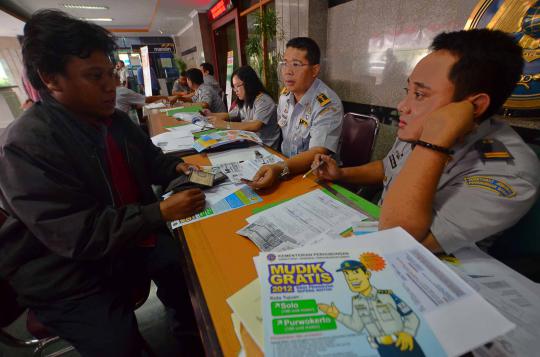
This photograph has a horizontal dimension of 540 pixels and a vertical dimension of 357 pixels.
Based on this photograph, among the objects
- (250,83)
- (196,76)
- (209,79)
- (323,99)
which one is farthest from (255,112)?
(196,76)

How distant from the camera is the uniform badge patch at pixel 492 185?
0.58m

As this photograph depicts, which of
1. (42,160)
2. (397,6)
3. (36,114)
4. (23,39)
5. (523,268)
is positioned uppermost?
(397,6)

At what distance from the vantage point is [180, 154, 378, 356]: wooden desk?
46cm

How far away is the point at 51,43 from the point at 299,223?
0.98 metres

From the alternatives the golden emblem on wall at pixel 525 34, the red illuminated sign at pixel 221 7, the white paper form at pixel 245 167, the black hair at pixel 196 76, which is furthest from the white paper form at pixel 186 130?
the red illuminated sign at pixel 221 7

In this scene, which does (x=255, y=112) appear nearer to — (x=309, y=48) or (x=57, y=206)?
(x=309, y=48)

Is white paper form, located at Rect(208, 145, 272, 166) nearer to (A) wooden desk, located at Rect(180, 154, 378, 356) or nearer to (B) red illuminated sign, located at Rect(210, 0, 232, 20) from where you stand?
(A) wooden desk, located at Rect(180, 154, 378, 356)

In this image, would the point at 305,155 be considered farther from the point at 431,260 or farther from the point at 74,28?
the point at 74,28

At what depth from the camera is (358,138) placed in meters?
1.54

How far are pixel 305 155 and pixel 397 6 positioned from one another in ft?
6.35

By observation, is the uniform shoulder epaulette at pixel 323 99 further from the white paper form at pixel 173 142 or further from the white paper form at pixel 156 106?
the white paper form at pixel 156 106

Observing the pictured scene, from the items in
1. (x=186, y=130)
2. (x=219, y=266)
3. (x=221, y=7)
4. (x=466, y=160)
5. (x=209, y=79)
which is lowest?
(x=219, y=266)

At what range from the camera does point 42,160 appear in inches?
26.9

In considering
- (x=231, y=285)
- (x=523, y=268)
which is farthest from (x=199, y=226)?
(x=523, y=268)
